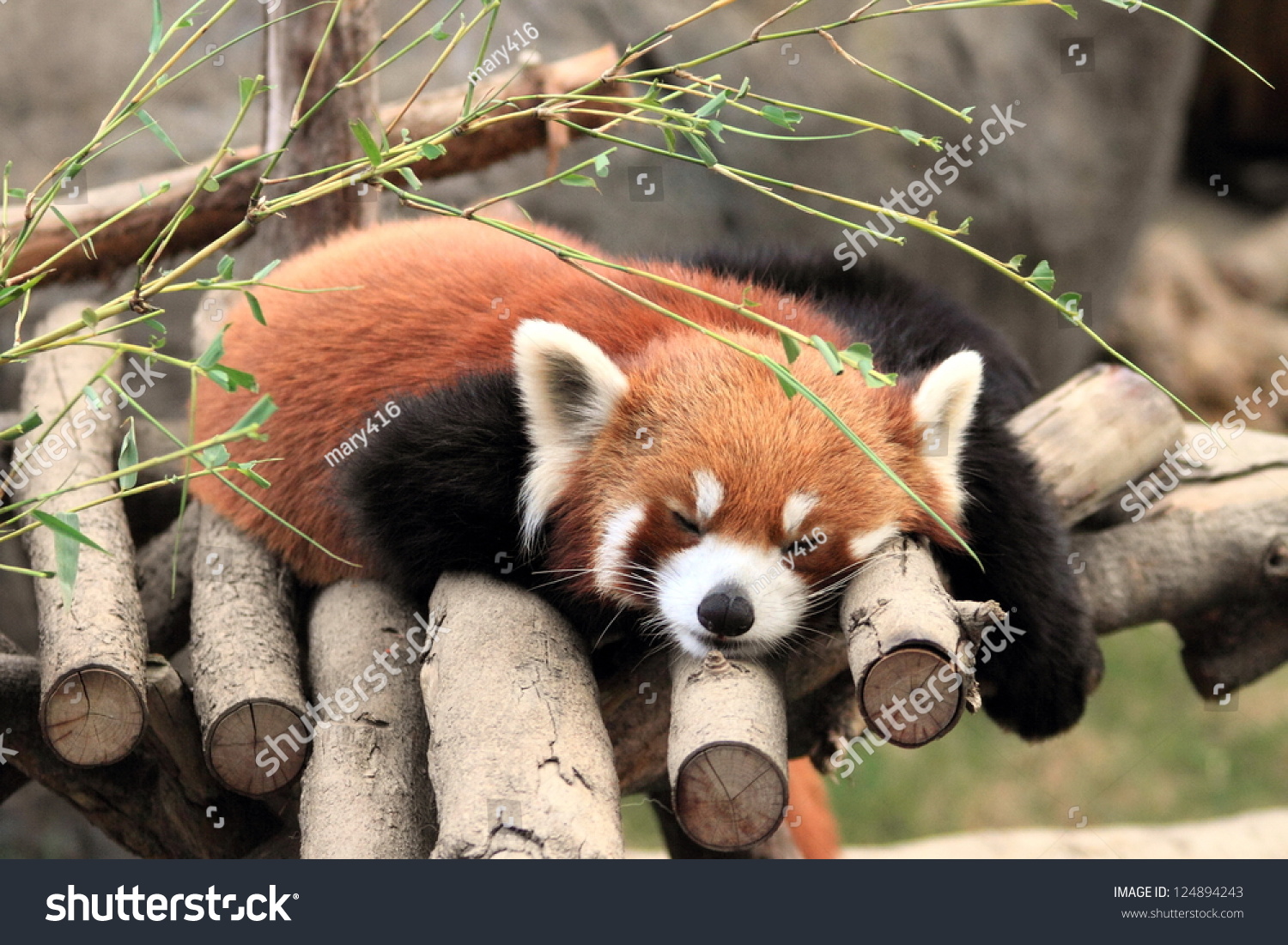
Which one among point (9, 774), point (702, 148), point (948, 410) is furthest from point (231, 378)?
point (9, 774)

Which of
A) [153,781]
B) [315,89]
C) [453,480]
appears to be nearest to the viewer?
[453,480]

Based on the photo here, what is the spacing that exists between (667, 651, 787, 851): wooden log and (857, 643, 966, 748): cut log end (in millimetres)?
162

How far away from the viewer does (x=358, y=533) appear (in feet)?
8.15

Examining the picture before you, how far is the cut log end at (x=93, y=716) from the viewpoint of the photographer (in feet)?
7.01

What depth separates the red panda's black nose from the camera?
6.73ft

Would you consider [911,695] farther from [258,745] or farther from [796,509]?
[258,745]

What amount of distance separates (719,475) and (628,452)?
0.22m

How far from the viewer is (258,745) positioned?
226 centimetres

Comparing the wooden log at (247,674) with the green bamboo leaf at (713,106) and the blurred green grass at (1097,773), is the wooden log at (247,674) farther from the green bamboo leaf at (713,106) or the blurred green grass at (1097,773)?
the blurred green grass at (1097,773)

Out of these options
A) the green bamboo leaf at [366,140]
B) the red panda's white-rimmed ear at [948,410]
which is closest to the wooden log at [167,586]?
the green bamboo leaf at [366,140]

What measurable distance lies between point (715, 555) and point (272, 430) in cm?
121

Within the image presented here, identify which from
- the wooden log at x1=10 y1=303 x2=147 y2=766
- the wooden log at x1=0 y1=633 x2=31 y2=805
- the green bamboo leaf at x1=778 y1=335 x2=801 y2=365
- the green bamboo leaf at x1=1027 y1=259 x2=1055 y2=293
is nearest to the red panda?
the green bamboo leaf at x1=778 y1=335 x2=801 y2=365

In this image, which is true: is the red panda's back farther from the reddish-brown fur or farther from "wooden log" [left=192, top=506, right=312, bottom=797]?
"wooden log" [left=192, top=506, right=312, bottom=797]

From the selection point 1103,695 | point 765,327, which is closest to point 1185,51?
point 1103,695
